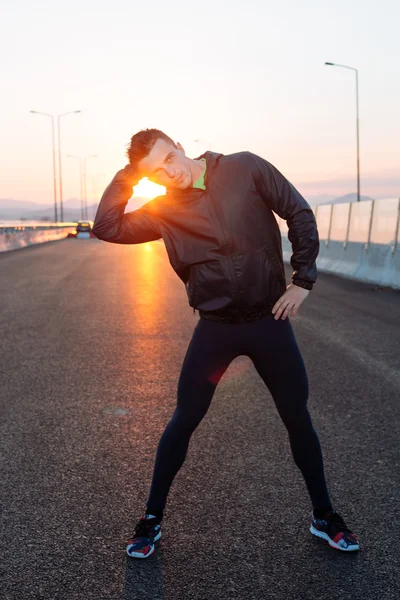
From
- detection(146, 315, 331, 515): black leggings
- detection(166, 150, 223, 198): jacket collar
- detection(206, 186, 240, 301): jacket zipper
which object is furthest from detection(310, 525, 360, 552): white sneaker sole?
detection(166, 150, 223, 198): jacket collar

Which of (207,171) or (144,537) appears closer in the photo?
(207,171)

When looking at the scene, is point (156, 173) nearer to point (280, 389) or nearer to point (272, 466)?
point (280, 389)

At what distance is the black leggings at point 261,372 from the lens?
3305 mm

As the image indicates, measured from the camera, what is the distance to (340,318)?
36.3 ft

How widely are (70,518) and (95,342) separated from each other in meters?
5.35

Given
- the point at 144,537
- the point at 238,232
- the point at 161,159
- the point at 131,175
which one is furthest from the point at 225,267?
the point at 144,537

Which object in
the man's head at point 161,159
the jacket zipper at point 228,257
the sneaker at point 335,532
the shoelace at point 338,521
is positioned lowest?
the sneaker at point 335,532

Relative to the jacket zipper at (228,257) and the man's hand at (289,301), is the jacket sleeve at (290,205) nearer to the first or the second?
the man's hand at (289,301)

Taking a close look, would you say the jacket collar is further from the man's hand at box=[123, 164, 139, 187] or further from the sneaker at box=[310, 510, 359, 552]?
the sneaker at box=[310, 510, 359, 552]

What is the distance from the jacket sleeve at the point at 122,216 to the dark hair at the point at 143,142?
146mm

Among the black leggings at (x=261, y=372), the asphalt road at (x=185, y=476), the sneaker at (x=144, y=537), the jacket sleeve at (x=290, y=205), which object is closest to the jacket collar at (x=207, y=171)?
the jacket sleeve at (x=290, y=205)

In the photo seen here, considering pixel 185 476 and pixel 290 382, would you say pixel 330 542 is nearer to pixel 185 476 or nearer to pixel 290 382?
pixel 290 382

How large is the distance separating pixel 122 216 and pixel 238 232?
62 cm

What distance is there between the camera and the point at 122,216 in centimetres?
347
